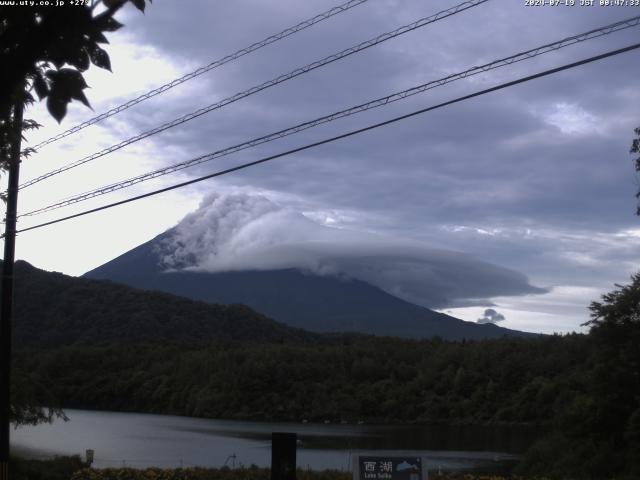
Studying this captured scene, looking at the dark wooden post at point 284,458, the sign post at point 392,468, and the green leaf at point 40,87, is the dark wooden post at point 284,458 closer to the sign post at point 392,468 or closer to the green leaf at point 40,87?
the sign post at point 392,468

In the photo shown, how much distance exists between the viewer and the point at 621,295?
30.5m

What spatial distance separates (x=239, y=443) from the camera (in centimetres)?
4541

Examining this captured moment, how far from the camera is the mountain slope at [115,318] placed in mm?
103688

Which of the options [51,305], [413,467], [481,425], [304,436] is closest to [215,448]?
[304,436]

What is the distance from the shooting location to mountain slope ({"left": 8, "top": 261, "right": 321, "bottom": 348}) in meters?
104

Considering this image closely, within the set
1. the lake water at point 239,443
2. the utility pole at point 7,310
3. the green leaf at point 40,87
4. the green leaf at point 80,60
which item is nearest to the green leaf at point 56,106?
the green leaf at point 40,87

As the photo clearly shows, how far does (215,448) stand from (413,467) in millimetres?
32225

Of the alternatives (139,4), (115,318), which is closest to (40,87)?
(139,4)

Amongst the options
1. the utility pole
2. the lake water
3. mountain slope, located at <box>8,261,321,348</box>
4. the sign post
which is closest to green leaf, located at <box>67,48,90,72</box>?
the sign post

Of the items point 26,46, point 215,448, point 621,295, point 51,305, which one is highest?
point 51,305

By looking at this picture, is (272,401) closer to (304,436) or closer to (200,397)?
(200,397)

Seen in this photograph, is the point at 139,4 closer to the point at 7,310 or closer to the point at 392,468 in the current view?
the point at 392,468

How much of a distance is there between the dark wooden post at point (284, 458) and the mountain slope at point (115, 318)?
90.4 metres

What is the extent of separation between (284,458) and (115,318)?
109 m
